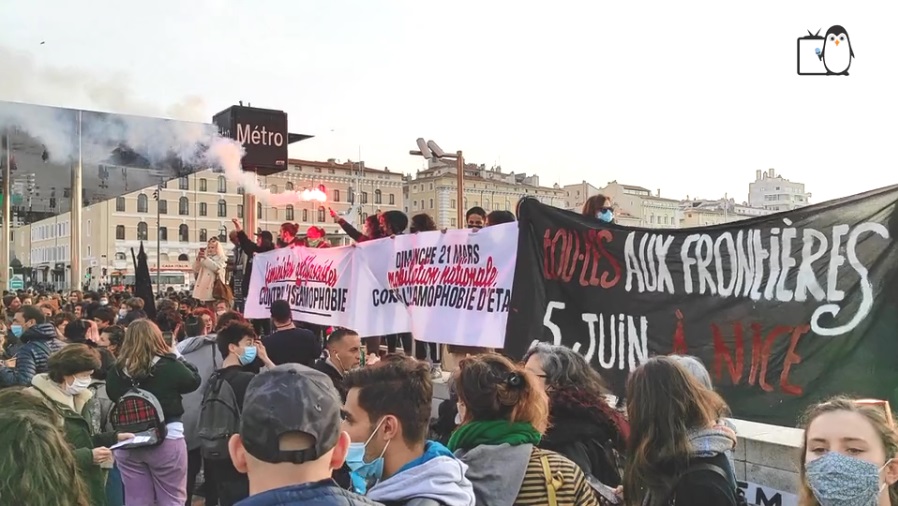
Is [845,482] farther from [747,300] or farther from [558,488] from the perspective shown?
[747,300]

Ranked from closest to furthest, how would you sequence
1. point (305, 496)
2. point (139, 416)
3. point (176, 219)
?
1. point (305, 496)
2. point (139, 416)
3. point (176, 219)

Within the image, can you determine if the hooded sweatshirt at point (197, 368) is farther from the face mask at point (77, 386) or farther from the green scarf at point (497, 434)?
the green scarf at point (497, 434)

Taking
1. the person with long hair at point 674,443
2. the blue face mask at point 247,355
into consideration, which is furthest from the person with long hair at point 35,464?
the blue face mask at point 247,355

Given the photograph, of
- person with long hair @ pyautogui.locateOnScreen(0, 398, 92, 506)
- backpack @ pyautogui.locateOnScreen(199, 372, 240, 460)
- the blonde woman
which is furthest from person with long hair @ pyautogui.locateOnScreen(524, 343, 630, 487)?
the blonde woman

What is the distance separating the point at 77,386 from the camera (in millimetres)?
5016

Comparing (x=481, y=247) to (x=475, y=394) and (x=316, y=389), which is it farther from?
(x=316, y=389)

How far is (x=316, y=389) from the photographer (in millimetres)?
1900

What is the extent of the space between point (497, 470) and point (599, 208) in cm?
373

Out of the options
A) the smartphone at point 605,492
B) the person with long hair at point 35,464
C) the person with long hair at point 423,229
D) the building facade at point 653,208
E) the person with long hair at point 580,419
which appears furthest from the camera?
the building facade at point 653,208

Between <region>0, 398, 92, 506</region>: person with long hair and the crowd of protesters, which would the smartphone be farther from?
<region>0, 398, 92, 506</region>: person with long hair

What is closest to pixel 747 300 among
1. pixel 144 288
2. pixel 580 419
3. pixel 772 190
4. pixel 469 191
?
pixel 580 419

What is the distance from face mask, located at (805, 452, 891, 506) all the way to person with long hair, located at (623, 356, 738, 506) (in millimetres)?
372

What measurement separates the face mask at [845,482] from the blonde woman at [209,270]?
37.0 ft

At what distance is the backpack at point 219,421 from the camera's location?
5.02 m
